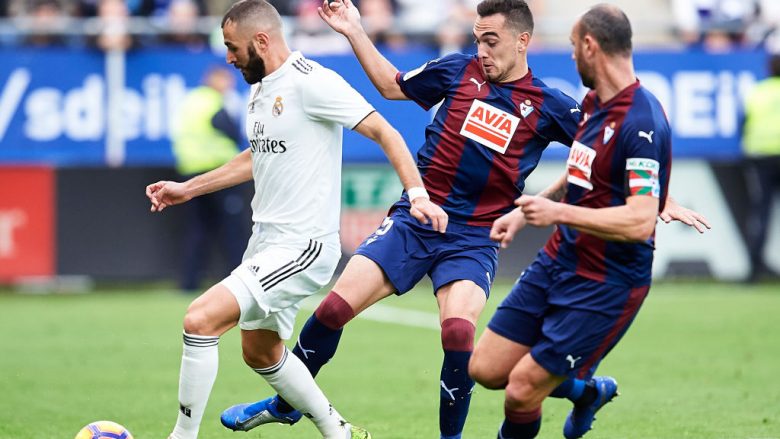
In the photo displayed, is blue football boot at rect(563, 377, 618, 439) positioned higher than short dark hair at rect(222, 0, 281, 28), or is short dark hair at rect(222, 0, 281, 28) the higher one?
short dark hair at rect(222, 0, 281, 28)

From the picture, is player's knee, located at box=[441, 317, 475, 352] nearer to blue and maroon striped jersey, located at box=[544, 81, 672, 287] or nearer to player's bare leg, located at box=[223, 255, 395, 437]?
player's bare leg, located at box=[223, 255, 395, 437]

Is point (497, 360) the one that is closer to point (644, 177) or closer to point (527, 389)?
point (527, 389)

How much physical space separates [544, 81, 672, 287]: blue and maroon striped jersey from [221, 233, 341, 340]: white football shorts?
1369 mm

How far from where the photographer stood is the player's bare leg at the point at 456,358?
7.35 m

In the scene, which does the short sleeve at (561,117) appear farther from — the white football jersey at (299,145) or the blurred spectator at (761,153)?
the blurred spectator at (761,153)

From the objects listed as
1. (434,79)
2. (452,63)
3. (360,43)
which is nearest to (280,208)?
(360,43)

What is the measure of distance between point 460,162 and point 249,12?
5.46 ft

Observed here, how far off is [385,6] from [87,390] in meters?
10.3

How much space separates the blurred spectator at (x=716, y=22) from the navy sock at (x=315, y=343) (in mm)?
11408

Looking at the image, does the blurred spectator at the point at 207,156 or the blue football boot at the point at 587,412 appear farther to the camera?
the blurred spectator at the point at 207,156

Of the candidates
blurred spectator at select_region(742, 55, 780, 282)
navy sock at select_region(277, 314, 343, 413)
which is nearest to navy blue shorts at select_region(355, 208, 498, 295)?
navy sock at select_region(277, 314, 343, 413)

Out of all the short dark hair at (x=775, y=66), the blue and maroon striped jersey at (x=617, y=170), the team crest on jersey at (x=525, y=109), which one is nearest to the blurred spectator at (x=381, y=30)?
the short dark hair at (x=775, y=66)

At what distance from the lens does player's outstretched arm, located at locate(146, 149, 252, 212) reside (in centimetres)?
758

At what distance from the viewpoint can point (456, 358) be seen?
7.35 m
